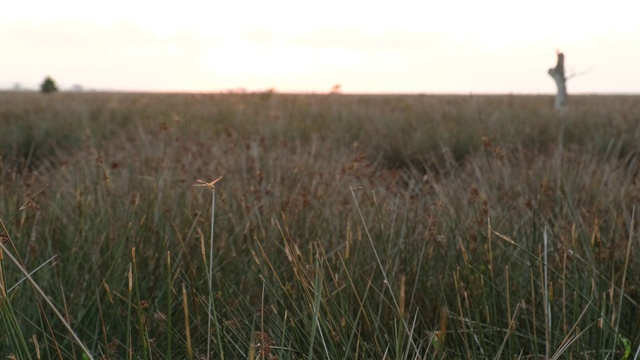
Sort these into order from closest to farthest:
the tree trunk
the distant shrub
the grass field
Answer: the grass field, the tree trunk, the distant shrub

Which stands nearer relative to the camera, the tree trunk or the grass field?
the grass field

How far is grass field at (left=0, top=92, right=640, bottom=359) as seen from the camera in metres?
1.55

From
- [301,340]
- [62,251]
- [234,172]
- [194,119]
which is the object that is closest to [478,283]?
[301,340]

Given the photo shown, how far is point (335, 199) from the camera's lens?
3758mm

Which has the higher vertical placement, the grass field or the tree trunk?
the tree trunk

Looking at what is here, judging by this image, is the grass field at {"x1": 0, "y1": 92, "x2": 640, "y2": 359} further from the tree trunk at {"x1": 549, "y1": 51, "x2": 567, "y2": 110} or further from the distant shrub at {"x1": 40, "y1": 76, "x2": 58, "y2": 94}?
the distant shrub at {"x1": 40, "y1": 76, "x2": 58, "y2": 94}

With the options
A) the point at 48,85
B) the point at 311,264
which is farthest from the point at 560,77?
the point at 48,85

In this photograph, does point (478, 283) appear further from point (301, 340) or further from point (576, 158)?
point (576, 158)

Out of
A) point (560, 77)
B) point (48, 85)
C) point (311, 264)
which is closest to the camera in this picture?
point (311, 264)

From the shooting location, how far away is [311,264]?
1614mm

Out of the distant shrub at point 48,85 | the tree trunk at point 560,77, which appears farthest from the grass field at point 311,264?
the distant shrub at point 48,85

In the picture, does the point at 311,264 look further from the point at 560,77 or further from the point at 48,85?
the point at 48,85

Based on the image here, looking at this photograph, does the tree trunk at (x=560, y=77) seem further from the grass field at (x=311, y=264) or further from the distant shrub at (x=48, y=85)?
the distant shrub at (x=48, y=85)

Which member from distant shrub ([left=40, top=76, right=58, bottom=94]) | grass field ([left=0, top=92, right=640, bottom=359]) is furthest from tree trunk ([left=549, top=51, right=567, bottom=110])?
distant shrub ([left=40, top=76, right=58, bottom=94])
